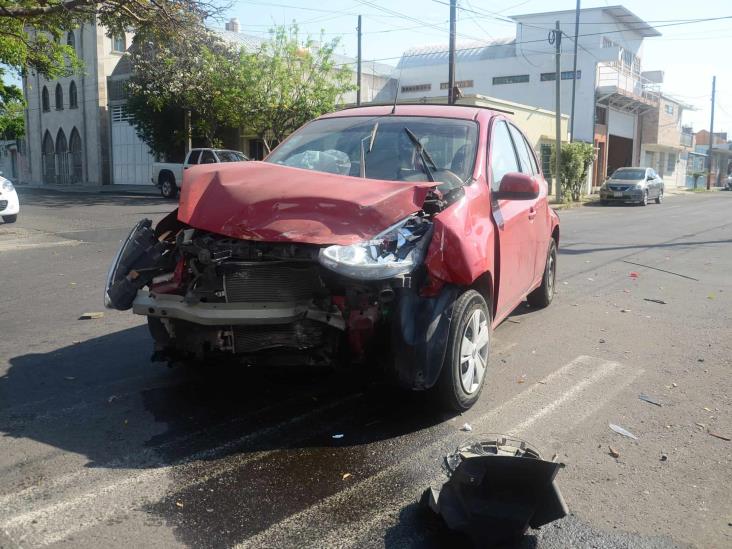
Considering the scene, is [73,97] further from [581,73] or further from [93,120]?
[581,73]

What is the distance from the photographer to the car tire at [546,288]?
23.0 ft

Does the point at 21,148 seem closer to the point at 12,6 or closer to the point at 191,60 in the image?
Result: the point at 191,60

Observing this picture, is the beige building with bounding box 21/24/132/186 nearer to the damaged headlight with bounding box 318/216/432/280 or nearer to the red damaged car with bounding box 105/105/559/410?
the red damaged car with bounding box 105/105/559/410

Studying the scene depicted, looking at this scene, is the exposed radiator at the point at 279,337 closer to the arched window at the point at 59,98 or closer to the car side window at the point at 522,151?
the car side window at the point at 522,151

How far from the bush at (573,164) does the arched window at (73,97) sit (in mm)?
27962

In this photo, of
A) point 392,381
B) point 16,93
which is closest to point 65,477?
point 392,381

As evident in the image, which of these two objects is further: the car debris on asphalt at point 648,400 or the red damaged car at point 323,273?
the car debris on asphalt at point 648,400

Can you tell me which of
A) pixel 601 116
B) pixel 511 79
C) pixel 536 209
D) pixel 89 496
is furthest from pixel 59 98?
pixel 89 496

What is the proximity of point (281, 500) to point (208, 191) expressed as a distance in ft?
6.23

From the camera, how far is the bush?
27.4 metres

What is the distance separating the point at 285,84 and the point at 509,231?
22956 millimetres

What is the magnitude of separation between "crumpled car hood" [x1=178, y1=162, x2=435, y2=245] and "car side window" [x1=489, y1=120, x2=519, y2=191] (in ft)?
3.60

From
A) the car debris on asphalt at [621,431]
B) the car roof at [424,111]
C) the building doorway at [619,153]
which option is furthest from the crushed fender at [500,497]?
the building doorway at [619,153]

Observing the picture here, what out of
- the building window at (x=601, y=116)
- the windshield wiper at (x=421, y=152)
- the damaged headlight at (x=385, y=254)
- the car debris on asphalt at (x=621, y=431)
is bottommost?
the car debris on asphalt at (x=621, y=431)
